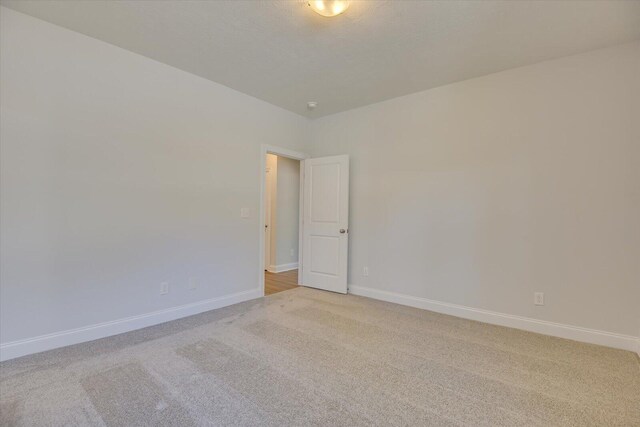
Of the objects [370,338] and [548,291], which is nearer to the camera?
[370,338]

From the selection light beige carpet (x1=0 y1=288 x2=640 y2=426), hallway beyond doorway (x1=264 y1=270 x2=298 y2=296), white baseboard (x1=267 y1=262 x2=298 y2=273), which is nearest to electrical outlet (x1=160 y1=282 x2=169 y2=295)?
light beige carpet (x1=0 y1=288 x2=640 y2=426)

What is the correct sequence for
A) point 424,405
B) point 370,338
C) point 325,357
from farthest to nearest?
point 370,338 → point 325,357 → point 424,405

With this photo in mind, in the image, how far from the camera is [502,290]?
3.10 m

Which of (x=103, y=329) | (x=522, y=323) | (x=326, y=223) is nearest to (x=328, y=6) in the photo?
(x=326, y=223)

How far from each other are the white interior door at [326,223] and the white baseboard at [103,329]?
1340mm

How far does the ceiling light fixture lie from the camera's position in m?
2.03

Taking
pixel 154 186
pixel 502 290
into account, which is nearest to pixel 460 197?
pixel 502 290

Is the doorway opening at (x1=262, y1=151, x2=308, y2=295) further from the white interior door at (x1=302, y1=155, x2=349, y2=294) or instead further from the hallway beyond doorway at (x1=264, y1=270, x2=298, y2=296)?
the white interior door at (x1=302, y1=155, x2=349, y2=294)

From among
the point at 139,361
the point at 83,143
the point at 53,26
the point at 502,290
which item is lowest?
the point at 139,361

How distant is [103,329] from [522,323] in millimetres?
4056

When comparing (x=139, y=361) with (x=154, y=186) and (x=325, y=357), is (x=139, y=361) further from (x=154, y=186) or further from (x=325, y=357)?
(x=154, y=186)

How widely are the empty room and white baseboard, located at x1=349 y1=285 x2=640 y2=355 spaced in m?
0.02

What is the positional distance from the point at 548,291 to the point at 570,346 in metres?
0.50

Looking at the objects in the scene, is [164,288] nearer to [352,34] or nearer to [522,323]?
[352,34]
